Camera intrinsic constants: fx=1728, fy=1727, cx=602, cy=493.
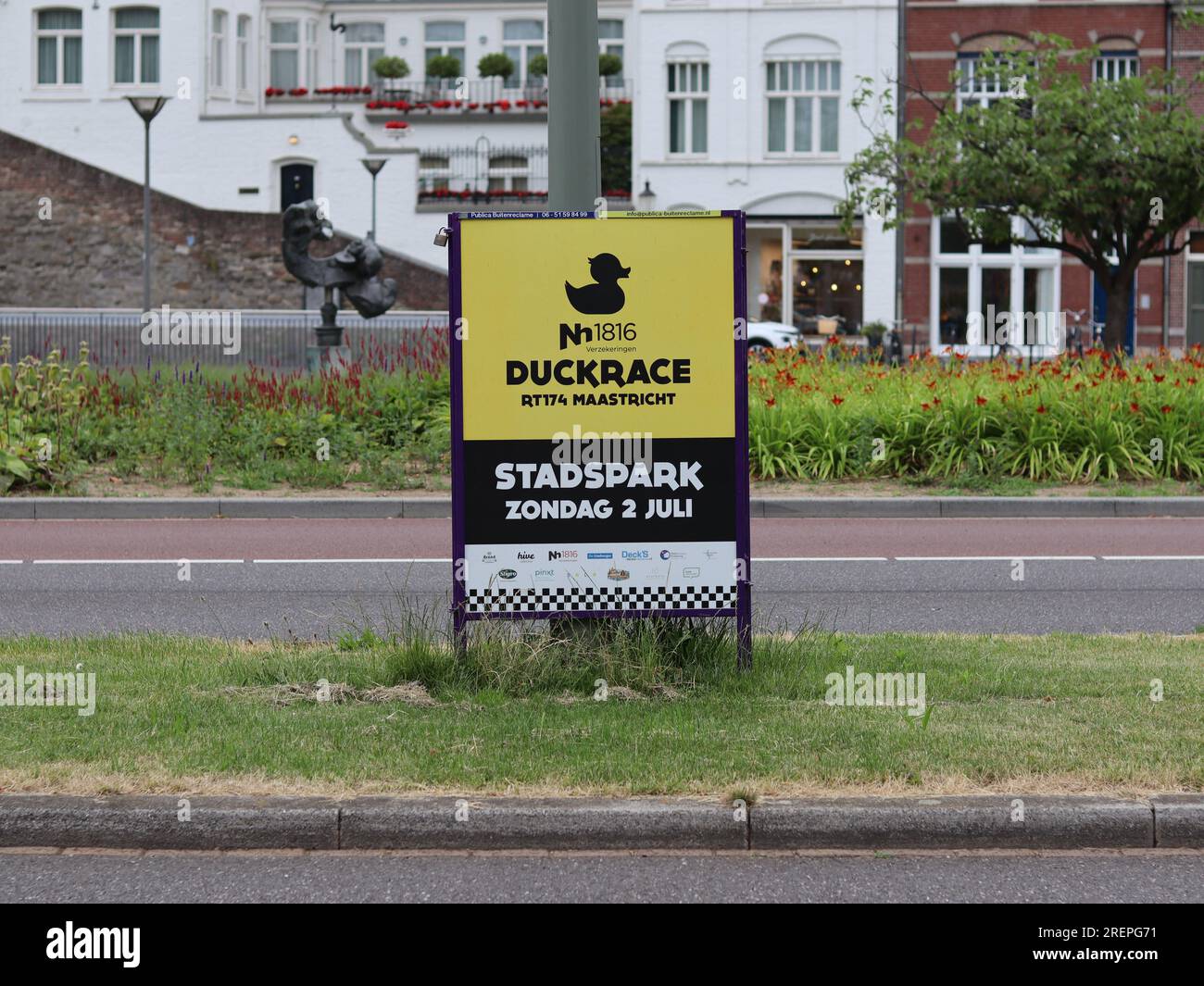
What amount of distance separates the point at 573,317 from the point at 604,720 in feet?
5.87

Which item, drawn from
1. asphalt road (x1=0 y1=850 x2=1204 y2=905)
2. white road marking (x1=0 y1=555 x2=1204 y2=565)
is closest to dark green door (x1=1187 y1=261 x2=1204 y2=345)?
white road marking (x1=0 y1=555 x2=1204 y2=565)

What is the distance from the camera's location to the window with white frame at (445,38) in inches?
1928

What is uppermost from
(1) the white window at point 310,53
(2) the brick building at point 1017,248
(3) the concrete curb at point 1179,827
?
(1) the white window at point 310,53

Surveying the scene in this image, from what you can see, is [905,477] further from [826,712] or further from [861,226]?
[861,226]

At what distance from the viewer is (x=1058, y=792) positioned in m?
6.03

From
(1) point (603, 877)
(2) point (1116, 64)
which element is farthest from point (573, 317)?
(2) point (1116, 64)

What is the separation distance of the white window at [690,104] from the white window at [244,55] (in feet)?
41.0

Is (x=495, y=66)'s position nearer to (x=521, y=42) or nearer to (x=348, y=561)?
(x=521, y=42)

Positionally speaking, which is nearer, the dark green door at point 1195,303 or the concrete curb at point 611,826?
the concrete curb at point 611,826

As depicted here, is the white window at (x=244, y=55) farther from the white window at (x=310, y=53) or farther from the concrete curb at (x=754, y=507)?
the concrete curb at (x=754, y=507)

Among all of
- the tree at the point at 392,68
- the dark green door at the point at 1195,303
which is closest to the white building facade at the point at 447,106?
the tree at the point at 392,68

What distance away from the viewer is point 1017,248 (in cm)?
4194

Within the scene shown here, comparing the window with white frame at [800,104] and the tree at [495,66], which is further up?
A: the tree at [495,66]
